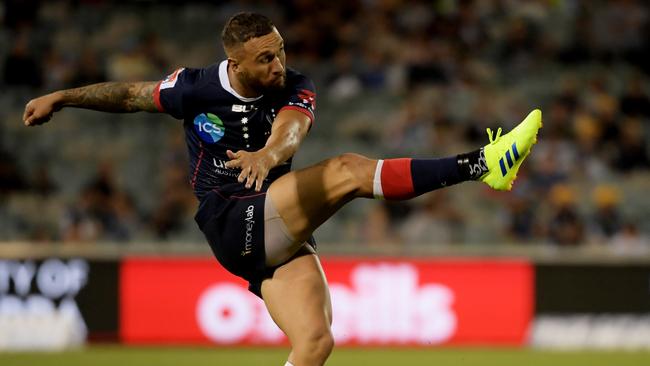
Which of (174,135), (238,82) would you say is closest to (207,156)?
(238,82)

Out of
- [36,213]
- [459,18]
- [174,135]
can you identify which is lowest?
[36,213]

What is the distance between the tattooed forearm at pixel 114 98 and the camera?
632 centimetres

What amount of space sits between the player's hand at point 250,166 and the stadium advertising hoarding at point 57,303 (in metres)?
7.35

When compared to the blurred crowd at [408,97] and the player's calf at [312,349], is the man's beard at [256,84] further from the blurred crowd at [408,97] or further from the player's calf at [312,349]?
the blurred crowd at [408,97]

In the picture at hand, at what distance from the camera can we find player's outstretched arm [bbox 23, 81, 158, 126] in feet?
20.7

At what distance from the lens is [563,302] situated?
12.6 metres

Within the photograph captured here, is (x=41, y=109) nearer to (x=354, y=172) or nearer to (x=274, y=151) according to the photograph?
(x=274, y=151)

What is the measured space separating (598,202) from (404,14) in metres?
4.25

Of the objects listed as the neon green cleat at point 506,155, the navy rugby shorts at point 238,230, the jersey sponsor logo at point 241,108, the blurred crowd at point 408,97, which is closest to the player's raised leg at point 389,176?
the neon green cleat at point 506,155

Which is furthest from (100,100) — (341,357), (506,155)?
(341,357)

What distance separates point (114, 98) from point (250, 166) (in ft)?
4.50

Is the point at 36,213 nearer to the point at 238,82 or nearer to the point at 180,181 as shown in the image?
the point at 180,181

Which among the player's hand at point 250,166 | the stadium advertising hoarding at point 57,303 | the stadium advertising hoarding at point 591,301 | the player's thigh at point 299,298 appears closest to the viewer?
the player's hand at point 250,166

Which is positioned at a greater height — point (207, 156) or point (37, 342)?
point (207, 156)
